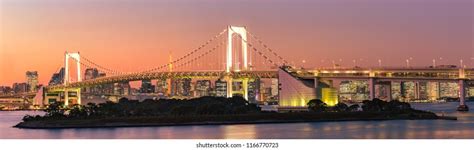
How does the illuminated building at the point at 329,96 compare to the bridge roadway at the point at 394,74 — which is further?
the bridge roadway at the point at 394,74

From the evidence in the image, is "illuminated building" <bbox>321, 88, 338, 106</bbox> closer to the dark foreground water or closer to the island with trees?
the island with trees

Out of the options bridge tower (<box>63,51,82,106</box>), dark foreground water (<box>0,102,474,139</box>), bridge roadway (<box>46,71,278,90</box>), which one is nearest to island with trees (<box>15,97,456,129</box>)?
dark foreground water (<box>0,102,474,139</box>)

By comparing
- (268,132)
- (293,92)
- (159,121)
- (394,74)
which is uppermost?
(394,74)

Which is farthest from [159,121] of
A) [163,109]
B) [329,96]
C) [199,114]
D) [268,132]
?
[329,96]

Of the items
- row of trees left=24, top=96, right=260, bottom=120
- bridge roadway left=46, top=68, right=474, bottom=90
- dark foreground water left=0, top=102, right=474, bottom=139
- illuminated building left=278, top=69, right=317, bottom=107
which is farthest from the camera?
bridge roadway left=46, top=68, right=474, bottom=90

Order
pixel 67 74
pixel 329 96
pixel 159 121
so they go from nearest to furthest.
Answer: pixel 159 121 < pixel 329 96 < pixel 67 74

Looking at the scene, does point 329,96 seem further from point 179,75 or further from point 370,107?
point 179,75

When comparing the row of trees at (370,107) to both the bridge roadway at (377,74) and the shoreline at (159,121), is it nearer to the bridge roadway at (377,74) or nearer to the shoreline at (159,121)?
the shoreline at (159,121)

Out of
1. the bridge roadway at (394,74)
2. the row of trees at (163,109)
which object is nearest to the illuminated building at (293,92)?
the bridge roadway at (394,74)
